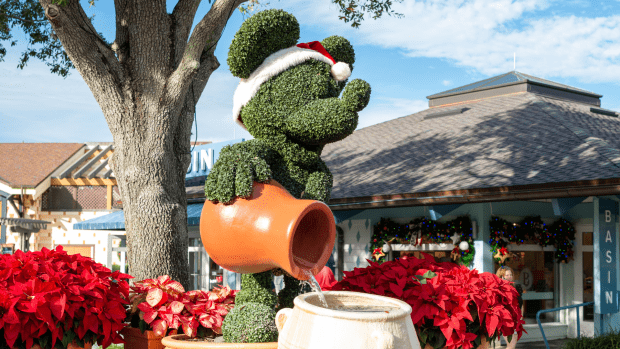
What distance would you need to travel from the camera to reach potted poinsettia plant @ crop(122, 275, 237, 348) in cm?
335

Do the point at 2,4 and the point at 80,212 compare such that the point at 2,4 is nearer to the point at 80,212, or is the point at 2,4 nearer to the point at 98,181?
the point at 98,181

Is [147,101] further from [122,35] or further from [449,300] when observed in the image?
[449,300]

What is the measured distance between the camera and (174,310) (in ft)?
11.1

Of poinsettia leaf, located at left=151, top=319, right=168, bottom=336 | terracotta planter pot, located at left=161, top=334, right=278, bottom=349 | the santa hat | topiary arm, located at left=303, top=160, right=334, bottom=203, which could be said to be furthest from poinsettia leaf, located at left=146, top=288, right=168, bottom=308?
the santa hat

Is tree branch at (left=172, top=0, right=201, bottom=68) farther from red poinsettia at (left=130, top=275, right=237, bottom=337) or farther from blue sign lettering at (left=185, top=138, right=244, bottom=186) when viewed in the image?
blue sign lettering at (left=185, top=138, right=244, bottom=186)

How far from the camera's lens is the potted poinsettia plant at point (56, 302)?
2793 millimetres

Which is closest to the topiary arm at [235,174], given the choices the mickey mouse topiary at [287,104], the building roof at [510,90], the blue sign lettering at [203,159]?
the mickey mouse topiary at [287,104]

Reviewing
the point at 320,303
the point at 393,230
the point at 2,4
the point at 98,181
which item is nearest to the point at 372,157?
the point at 393,230

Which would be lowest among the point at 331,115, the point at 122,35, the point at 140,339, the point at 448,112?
the point at 140,339

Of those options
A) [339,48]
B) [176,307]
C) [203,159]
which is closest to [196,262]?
[203,159]

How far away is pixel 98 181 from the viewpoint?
763 inches

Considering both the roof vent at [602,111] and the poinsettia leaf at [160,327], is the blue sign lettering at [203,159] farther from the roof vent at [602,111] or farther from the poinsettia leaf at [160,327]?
the poinsettia leaf at [160,327]

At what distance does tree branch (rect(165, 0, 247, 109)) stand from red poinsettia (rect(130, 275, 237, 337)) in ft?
5.63

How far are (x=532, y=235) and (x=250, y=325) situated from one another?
6.73 m
